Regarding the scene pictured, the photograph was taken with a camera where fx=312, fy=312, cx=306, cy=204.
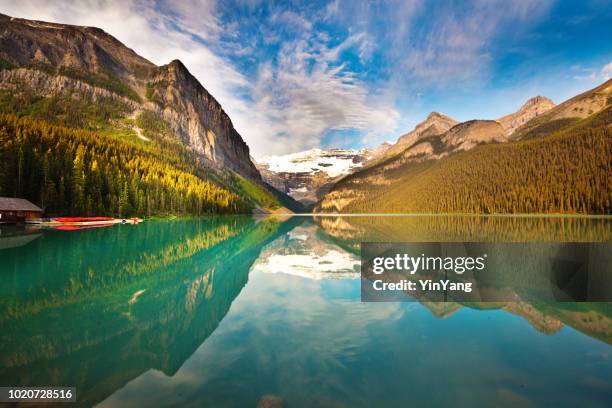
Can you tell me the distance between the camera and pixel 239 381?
7.52m

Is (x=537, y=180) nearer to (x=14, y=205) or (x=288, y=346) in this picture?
(x=288, y=346)

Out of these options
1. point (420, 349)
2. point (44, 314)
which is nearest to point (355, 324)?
point (420, 349)

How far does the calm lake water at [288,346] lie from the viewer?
7.05 m

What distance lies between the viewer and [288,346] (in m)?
9.73

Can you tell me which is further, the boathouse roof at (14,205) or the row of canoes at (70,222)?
the row of canoes at (70,222)

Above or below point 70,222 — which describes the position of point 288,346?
below

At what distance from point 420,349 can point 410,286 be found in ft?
28.3

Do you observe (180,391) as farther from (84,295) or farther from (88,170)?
(88,170)
